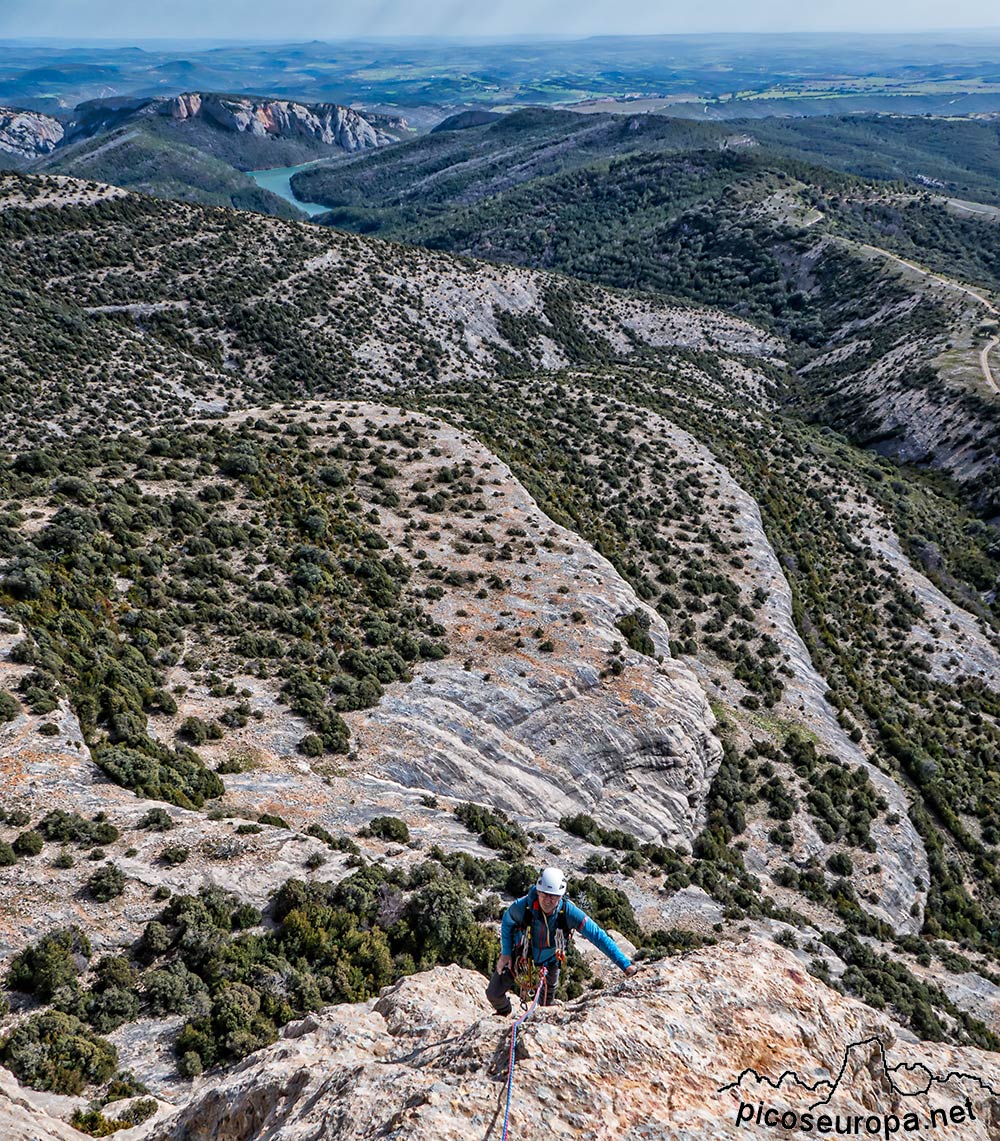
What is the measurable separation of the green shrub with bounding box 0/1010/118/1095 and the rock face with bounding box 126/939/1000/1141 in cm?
162

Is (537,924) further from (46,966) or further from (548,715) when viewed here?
(548,715)

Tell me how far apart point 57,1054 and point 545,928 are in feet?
27.4

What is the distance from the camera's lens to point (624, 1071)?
930 centimetres

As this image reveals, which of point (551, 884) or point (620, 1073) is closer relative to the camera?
point (620, 1073)

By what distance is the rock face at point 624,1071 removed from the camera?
8656 millimetres

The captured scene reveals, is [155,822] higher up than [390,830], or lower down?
higher up

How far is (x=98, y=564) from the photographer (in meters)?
27.5

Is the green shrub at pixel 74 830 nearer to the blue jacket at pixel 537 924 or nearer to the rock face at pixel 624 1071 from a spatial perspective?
the rock face at pixel 624 1071

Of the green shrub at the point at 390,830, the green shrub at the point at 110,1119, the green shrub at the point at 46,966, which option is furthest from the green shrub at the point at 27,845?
the green shrub at the point at 390,830

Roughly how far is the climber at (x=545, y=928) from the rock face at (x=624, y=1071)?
79 cm

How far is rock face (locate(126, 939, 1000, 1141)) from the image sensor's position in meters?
8.66

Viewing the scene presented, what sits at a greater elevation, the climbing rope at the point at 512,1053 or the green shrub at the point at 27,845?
the climbing rope at the point at 512,1053

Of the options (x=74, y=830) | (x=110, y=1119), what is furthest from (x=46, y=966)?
(x=74, y=830)

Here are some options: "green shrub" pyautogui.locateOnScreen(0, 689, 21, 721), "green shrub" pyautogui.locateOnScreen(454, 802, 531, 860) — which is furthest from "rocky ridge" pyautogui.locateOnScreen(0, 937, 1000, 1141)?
"green shrub" pyautogui.locateOnScreen(0, 689, 21, 721)
